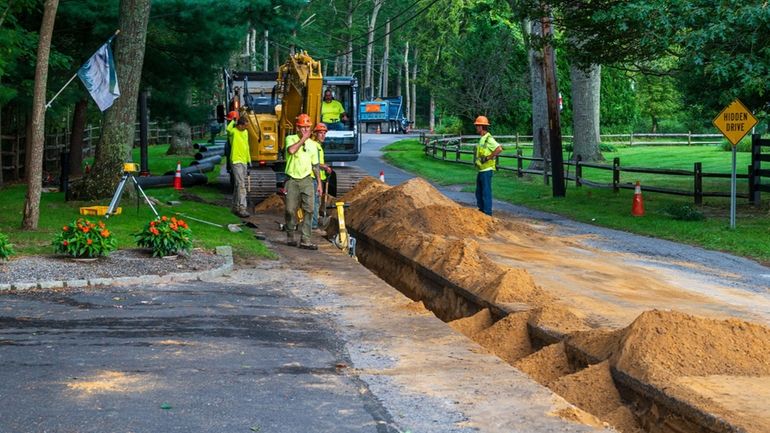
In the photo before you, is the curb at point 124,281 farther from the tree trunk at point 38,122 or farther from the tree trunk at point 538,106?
the tree trunk at point 538,106

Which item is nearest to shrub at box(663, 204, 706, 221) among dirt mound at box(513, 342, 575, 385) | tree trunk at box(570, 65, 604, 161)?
dirt mound at box(513, 342, 575, 385)

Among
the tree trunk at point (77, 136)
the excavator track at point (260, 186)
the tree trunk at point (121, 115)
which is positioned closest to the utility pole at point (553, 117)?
the excavator track at point (260, 186)

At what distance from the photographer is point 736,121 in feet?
66.0

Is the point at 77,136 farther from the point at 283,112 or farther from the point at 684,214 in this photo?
the point at 684,214

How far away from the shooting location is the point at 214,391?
301 inches

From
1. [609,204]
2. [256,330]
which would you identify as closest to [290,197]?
[256,330]

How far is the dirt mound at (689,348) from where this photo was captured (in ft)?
26.8

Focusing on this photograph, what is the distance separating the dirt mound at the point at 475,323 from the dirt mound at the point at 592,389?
2992mm

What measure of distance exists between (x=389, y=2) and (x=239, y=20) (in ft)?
233

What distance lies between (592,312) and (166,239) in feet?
19.0

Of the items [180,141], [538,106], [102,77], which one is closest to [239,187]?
[102,77]

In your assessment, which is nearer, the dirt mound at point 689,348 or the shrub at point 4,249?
the dirt mound at point 689,348

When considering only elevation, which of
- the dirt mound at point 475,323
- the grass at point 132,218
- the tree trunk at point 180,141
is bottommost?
the dirt mound at point 475,323

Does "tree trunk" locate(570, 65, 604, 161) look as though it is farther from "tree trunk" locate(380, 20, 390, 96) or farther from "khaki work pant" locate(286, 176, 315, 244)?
"tree trunk" locate(380, 20, 390, 96)
